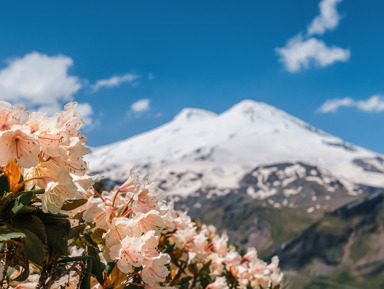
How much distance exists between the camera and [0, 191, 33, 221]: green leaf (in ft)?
6.73

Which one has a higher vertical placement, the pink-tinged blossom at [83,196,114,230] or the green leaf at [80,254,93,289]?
the pink-tinged blossom at [83,196,114,230]

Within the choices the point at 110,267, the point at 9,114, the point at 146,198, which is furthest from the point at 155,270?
the point at 9,114

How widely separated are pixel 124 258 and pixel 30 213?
0.59 metres

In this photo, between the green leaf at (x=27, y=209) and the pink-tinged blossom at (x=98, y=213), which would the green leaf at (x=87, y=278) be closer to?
the pink-tinged blossom at (x=98, y=213)

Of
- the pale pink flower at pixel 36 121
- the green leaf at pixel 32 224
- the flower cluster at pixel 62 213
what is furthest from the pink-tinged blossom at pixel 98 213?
the pale pink flower at pixel 36 121

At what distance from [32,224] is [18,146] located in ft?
1.43

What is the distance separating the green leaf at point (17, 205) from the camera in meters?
2.05

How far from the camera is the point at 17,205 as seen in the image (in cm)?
206

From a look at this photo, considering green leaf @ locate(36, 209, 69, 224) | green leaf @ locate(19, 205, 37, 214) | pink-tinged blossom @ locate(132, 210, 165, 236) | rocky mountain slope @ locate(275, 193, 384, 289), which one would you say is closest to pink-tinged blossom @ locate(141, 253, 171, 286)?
pink-tinged blossom @ locate(132, 210, 165, 236)

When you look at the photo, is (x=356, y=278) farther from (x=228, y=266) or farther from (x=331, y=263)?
(x=228, y=266)

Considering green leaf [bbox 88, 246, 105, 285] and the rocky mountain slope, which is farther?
the rocky mountain slope

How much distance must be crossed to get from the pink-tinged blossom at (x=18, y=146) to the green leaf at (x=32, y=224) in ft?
1.10

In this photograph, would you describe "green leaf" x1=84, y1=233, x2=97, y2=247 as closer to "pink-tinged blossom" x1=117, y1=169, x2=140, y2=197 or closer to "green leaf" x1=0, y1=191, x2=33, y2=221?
"pink-tinged blossom" x1=117, y1=169, x2=140, y2=197

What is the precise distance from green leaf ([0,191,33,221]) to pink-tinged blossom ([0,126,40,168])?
161 millimetres
